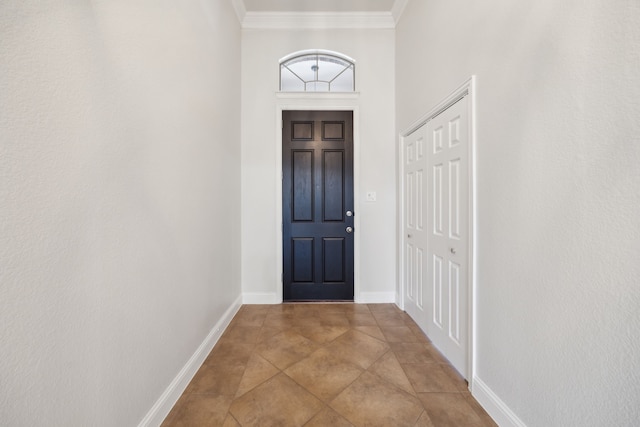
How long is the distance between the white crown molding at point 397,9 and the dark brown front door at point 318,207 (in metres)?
1.15

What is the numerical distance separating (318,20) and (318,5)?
150 mm

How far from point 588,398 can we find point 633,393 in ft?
0.50

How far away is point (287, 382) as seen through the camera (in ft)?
5.29

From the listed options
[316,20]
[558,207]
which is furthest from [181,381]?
[316,20]

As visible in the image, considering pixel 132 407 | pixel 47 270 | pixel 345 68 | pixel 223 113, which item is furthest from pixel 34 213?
pixel 345 68

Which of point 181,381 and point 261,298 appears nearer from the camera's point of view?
point 181,381

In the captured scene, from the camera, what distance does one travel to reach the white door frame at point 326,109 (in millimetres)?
→ 2924

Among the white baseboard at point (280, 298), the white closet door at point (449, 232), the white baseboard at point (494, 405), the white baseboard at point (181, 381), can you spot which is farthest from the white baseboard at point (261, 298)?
the white baseboard at point (494, 405)

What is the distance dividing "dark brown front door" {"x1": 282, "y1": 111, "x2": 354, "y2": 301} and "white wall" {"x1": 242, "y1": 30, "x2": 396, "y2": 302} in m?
0.13

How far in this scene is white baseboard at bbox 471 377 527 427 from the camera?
1214 mm

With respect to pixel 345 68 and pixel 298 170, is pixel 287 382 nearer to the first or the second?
pixel 298 170

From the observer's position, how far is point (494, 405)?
1.33 m

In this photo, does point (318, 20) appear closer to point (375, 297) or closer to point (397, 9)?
point (397, 9)

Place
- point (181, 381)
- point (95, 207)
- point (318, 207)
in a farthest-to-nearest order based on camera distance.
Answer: point (318, 207) < point (181, 381) < point (95, 207)
